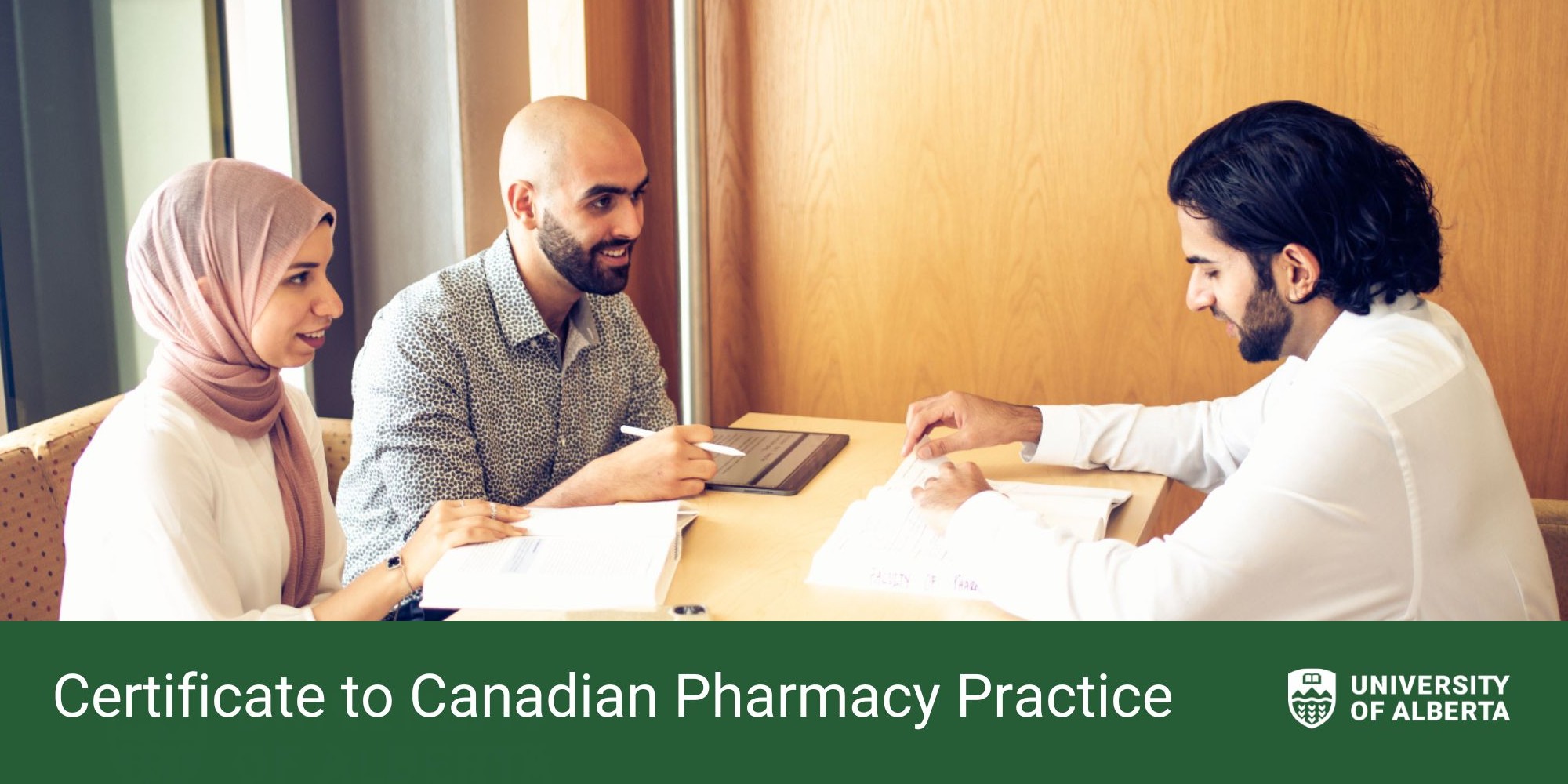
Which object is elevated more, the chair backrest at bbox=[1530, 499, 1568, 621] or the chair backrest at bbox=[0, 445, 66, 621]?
the chair backrest at bbox=[0, 445, 66, 621]

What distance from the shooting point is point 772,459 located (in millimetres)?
2006

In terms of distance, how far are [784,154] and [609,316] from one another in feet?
3.45

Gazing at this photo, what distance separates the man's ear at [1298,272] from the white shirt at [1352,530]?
89mm

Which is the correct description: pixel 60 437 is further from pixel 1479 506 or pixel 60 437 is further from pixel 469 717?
pixel 1479 506

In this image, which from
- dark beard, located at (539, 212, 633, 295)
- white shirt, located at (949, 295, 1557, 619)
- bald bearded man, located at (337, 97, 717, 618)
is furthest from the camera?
dark beard, located at (539, 212, 633, 295)

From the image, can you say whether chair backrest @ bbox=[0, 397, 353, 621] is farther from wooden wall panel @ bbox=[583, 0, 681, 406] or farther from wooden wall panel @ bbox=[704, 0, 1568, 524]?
wooden wall panel @ bbox=[704, 0, 1568, 524]

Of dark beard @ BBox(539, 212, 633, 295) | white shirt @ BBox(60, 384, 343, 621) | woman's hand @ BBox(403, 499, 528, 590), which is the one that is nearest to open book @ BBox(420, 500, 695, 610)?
woman's hand @ BBox(403, 499, 528, 590)

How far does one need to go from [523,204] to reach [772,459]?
58 centimetres

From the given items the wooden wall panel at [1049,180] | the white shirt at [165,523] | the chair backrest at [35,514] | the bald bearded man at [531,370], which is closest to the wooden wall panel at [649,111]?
the wooden wall panel at [1049,180]

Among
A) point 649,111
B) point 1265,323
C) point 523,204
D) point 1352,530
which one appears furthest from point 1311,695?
point 649,111

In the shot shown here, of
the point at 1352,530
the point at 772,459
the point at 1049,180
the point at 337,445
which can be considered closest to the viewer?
the point at 1352,530

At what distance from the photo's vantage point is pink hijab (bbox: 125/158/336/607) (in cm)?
137

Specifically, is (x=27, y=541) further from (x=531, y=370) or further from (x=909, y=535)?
(x=909, y=535)

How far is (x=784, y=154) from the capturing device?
3.11 meters
